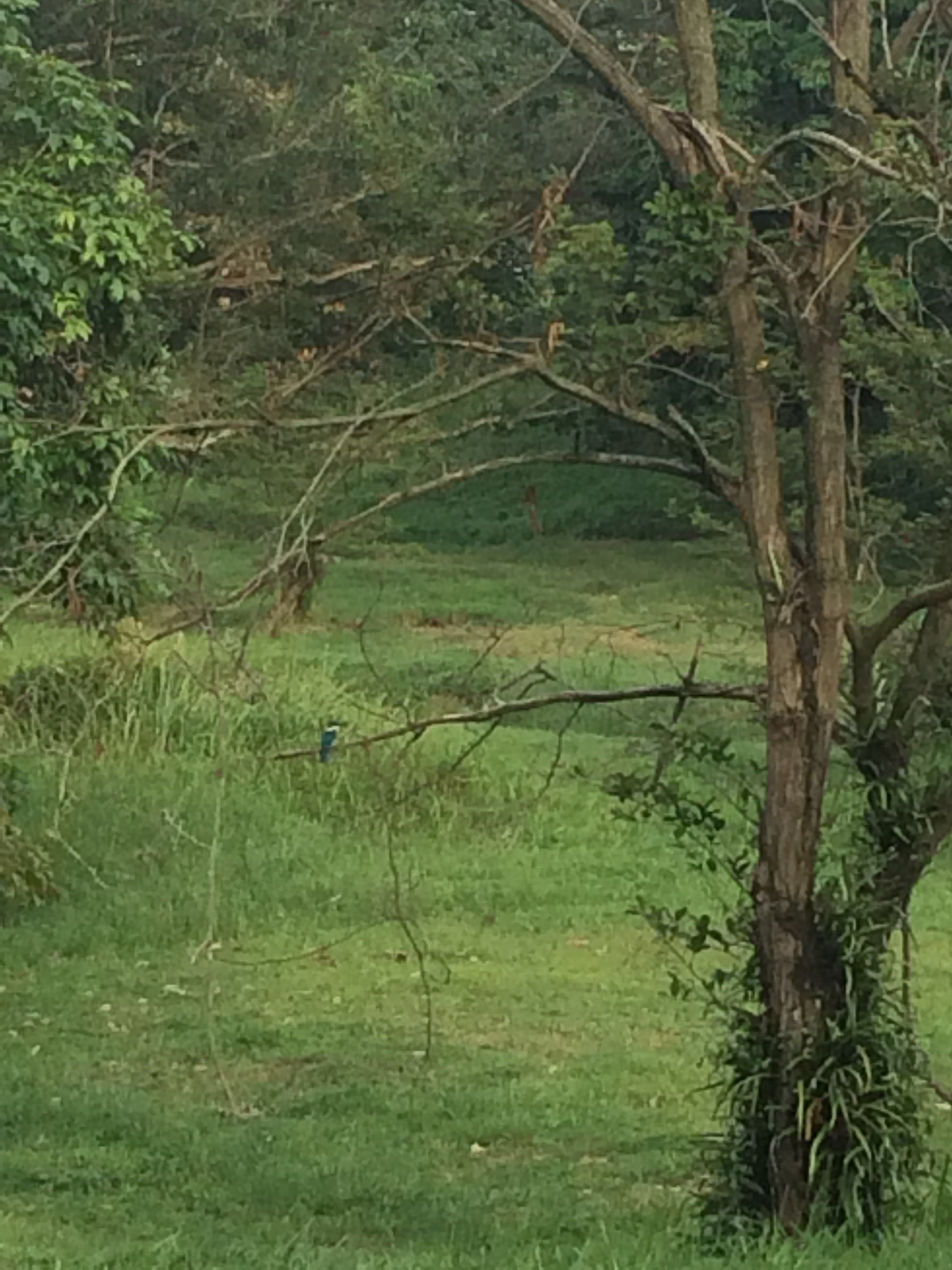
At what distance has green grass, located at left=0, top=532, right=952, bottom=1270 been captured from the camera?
19.5 feet

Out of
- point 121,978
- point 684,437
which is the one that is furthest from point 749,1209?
point 121,978

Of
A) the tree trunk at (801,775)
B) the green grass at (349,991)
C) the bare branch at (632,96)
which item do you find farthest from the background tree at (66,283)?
the tree trunk at (801,775)

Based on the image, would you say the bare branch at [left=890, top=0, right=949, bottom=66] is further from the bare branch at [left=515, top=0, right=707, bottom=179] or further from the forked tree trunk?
the bare branch at [left=515, top=0, right=707, bottom=179]

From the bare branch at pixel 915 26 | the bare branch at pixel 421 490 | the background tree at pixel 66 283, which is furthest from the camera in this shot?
the background tree at pixel 66 283

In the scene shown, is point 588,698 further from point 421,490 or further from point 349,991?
point 349,991

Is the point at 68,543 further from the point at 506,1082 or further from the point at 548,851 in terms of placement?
the point at 548,851

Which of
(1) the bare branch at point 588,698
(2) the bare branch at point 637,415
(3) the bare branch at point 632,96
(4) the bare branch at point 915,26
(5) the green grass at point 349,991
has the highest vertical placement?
(4) the bare branch at point 915,26

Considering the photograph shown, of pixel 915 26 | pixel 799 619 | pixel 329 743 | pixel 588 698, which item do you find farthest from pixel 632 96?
pixel 329 743

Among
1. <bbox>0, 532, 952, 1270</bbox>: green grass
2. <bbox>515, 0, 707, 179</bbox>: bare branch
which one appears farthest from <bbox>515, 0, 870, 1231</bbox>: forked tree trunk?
<bbox>0, 532, 952, 1270</bbox>: green grass

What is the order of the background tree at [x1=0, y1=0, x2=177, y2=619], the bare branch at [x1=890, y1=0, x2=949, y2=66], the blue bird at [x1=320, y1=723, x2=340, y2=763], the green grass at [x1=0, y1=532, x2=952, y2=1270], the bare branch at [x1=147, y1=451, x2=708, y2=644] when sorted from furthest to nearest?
the background tree at [x1=0, y1=0, x2=177, y2=619] → the green grass at [x1=0, y1=532, x2=952, y2=1270] → the blue bird at [x1=320, y1=723, x2=340, y2=763] → the bare branch at [x1=890, y1=0, x2=949, y2=66] → the bare branch at [x1=147, y1=451, x2=708, y2=644]

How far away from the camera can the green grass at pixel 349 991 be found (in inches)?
234

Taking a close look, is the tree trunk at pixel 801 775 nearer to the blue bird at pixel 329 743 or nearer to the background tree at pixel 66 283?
the blue bird at pixel 329 743

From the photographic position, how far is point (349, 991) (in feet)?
31.9

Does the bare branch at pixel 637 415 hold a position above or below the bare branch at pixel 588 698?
above
